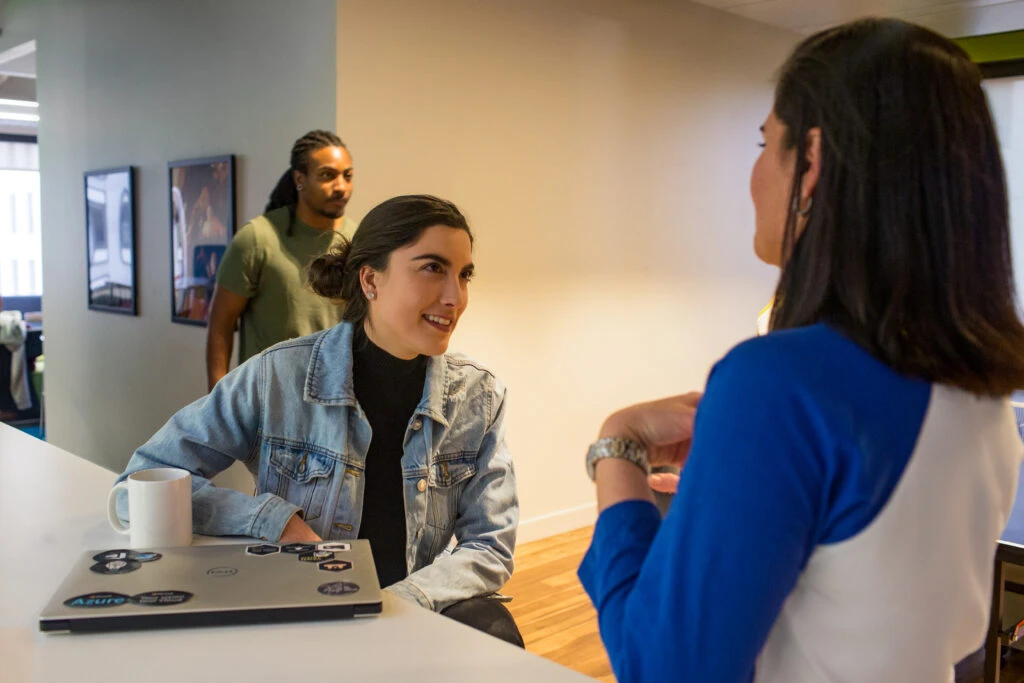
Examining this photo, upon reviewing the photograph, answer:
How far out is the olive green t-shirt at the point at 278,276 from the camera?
3035 mm

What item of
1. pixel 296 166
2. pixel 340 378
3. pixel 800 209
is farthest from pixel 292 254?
pixel 800 209

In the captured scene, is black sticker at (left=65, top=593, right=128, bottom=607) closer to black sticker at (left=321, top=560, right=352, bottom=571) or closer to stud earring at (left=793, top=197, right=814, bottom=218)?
black sticker at (left=321, top=560, right=352, bottom=571)

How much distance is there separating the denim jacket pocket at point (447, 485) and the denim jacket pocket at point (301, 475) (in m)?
0.18

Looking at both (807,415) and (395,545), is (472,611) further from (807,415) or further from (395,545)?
(807,415)

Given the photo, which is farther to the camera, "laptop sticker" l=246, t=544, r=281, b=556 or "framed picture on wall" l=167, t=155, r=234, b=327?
"framed picture on wall" l=167, t=155, r=234, b=327

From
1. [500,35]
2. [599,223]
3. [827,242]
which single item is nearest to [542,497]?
[599,223]

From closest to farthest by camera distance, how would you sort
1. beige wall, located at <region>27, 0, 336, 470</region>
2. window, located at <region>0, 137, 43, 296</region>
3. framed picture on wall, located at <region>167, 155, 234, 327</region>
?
beige wall, located at <region>27, 0, 336, 470</region> < framed picture on wall, located at <region>167, 155, 234, 327</region> < window, located at <region>0, 137, 43, 296</region>

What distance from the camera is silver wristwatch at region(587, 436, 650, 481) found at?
2.90ft

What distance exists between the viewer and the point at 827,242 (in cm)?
Result: 77

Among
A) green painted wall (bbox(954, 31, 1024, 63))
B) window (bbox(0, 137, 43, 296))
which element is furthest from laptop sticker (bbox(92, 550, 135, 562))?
window (bbox(0, 137, 43, 296))

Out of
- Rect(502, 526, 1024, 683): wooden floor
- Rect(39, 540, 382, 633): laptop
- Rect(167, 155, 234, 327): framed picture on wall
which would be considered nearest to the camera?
Rect(39, 540, 382, 633): laptop

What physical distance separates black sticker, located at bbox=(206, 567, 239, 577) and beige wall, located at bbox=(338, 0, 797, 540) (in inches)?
93.2

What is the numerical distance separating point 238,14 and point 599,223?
1.86 meters

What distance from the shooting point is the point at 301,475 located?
1.56 metres
